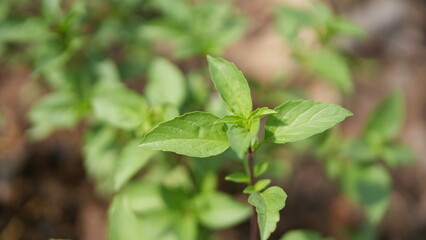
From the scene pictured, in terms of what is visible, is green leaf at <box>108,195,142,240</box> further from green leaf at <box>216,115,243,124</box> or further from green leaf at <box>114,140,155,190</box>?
green leaf at <box>216,115,243,124</box>

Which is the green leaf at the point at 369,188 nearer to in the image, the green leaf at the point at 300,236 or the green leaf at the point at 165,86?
the green leaf at the point at 300,236

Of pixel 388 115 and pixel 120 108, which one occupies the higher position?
pixel 120 108

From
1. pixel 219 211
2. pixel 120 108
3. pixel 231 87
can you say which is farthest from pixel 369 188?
pixel 120 108

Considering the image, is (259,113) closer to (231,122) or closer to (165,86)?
(231,122)

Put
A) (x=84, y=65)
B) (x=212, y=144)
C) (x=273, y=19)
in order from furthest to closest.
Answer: (x=273, y=19) < (x=84, y=65) < (x=212, y=144)

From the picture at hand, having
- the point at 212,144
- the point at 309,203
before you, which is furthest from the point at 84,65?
the point at 309,203

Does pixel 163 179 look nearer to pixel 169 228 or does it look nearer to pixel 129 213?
pixel 169 228
